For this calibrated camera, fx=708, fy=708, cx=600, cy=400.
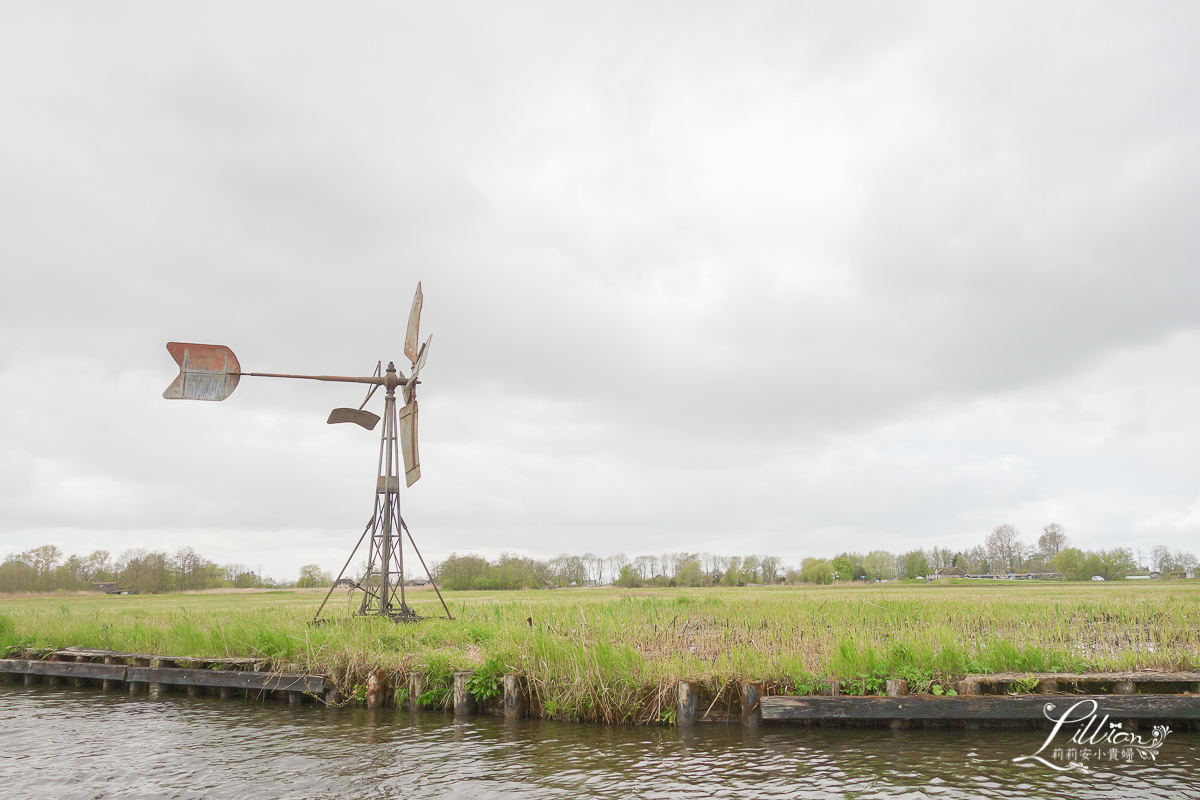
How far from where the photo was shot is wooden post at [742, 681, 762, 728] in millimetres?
13555

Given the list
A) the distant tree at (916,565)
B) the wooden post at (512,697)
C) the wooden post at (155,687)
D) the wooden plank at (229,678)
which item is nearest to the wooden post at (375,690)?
the wooden plank at (229,678)

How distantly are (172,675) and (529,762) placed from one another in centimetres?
1246

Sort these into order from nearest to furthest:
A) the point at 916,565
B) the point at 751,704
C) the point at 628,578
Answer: the point at 751,704 → the point at 628,578 → the point at 916,565

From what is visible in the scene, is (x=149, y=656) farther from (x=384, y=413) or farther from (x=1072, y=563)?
(x=1072, y=563)

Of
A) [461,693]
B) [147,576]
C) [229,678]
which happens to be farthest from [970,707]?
[147,576]

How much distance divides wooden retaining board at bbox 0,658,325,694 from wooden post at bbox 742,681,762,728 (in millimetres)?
→ 9668

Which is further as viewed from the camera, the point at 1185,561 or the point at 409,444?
the point at 1185,561

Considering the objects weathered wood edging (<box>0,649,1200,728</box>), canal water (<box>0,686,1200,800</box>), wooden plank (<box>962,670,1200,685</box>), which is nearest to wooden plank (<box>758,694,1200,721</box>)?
weathered wood edging (<box>0,649,1200,728</box>)

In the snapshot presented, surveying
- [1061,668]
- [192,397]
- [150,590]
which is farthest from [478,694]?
A: [150,590]

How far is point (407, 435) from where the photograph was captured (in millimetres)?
23672

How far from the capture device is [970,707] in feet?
42.2

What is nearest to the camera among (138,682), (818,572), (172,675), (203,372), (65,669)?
(172,675)

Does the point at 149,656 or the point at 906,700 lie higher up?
the point at 149,656

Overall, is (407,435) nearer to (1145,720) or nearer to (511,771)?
(511,771)
